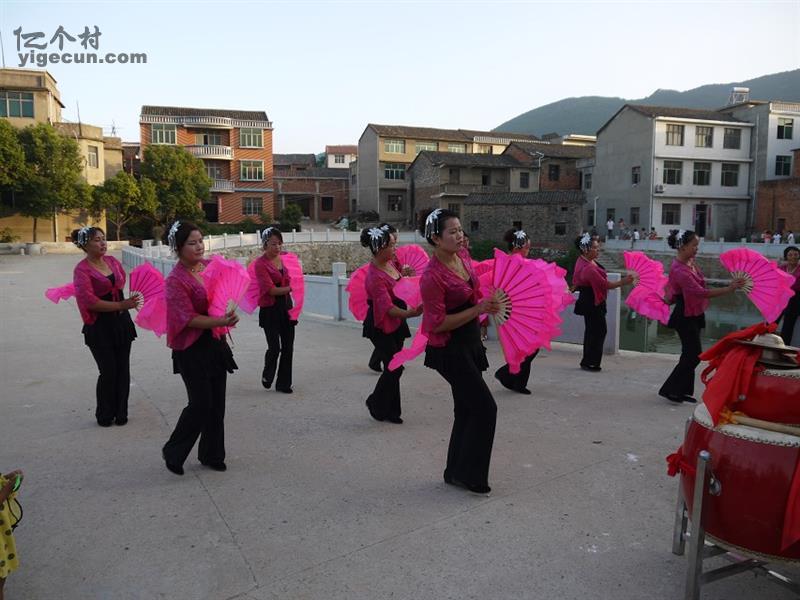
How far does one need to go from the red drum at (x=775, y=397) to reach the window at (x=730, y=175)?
39.8 metres

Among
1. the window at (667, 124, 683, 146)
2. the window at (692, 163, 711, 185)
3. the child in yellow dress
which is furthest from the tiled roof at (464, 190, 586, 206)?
the child in yellow dress

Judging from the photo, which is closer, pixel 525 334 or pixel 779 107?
pixel 525 334

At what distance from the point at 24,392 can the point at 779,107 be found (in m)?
41.0

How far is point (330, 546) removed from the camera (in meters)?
3.31

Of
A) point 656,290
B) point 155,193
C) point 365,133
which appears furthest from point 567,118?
point 656,290

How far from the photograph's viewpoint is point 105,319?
17.3 ft

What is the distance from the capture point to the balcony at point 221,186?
45031 millimetres

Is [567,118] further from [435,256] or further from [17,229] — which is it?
[435,256]

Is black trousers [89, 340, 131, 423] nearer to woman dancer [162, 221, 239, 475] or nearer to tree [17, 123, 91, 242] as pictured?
woman dancer [162, 221, 239, 475]

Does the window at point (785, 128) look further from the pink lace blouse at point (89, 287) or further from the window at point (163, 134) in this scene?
the pink lace blouse at point (89, 287)

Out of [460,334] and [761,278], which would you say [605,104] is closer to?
[761,278]

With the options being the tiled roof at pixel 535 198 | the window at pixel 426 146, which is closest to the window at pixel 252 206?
the window at pixel 426 146

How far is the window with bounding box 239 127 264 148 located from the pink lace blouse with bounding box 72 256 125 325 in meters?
43.8

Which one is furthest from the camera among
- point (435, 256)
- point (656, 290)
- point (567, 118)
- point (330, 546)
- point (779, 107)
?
point (567, 118)
